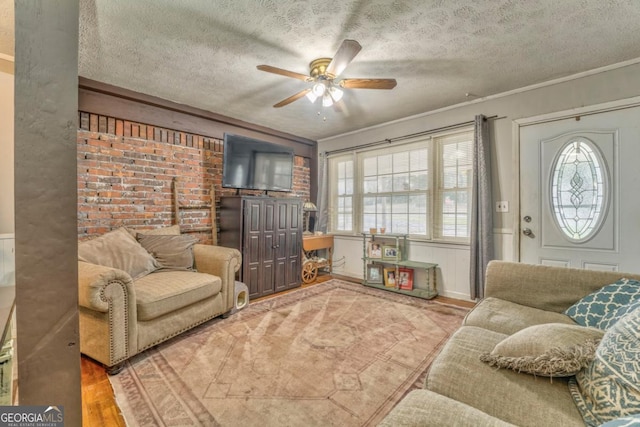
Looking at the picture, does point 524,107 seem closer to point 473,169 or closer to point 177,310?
point 473,169

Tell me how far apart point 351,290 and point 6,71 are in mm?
3917

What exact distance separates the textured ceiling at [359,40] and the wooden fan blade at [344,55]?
234 millimetres

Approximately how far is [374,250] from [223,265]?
217cm

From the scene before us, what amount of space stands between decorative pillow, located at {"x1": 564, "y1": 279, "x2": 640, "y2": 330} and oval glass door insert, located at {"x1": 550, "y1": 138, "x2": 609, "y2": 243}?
49.0 inches

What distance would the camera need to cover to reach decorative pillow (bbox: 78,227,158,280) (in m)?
2.19

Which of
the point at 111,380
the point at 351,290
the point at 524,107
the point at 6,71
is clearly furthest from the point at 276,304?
the point at 524,107

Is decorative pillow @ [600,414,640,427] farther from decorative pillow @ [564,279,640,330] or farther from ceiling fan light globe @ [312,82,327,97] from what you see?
ceiling fan light globe @ [312,82,327,97]

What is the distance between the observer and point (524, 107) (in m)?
2.85

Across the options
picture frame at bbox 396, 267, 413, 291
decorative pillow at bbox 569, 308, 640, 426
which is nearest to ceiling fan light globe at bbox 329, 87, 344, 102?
decorative pillow at bbox 569, 308, 640, 426

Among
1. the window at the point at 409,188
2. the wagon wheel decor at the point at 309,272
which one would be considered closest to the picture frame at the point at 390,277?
the window at the point at 409,188

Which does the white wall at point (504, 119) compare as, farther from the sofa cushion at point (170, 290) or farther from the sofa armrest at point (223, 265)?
the sofa cushion at point (170, 290)

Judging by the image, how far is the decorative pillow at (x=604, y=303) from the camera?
140 centimetres

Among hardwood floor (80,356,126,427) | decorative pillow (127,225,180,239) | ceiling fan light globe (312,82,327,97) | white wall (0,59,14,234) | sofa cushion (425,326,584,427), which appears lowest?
hardwood floor (80,356,126,427)

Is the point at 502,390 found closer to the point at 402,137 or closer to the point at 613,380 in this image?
the point at 613,380
